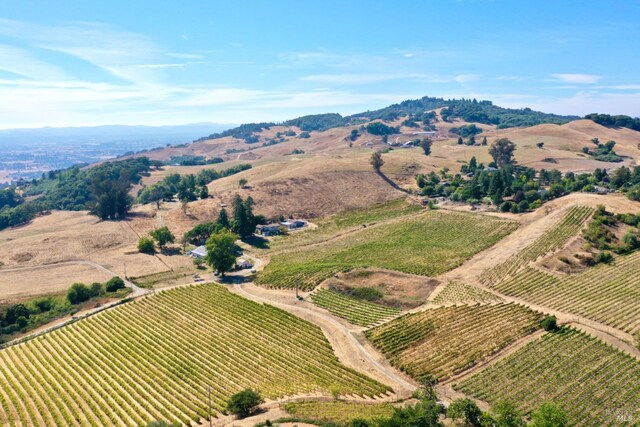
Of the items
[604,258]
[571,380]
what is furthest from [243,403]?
[604,258]

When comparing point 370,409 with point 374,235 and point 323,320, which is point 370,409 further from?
point 374,235

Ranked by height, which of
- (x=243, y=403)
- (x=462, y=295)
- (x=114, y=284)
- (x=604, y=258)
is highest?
(x=604, y=258)

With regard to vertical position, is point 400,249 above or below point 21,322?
above

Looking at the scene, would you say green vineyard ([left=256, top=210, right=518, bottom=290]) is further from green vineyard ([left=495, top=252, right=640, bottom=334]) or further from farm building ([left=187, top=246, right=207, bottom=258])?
farm building ([left=187, top=246, right=207, bottom=258])

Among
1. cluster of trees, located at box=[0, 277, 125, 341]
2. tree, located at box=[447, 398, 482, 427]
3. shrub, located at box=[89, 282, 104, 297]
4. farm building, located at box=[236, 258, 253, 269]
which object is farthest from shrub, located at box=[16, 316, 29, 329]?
tree, located at box=[447, 398, 482, 427]

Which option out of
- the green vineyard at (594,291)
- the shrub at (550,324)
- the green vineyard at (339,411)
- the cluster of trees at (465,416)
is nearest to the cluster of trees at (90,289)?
the green vineyard at (339,411)

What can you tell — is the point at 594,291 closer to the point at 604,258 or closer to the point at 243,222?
the point at 604,258
